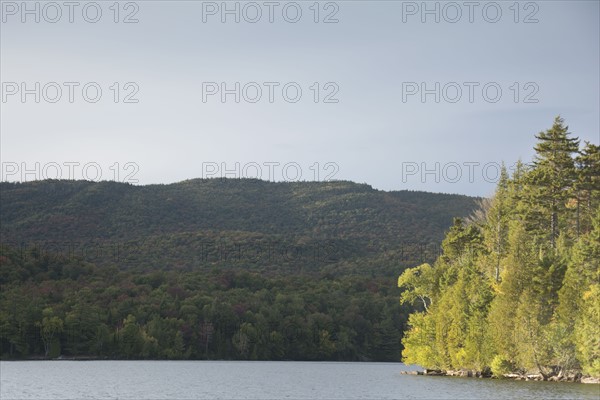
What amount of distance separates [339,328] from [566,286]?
8267cm

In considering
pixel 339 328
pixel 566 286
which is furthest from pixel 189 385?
pixel 339 328

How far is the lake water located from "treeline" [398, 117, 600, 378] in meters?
3.52

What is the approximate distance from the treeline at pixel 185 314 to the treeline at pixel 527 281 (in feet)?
168

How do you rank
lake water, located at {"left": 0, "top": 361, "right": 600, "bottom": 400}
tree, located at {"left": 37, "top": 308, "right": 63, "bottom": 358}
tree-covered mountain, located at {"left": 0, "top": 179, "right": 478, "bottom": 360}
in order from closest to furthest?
lake water, located at {"left": 0, "top": 361, "right": 600, "bottom": 400}
tree, located at {"left": 37, "top": 308, "right": 63, "bottom": 358}
tree-covered mountain, located at {"left": 0, "top": 179, "right": 478, "bottom": 360}

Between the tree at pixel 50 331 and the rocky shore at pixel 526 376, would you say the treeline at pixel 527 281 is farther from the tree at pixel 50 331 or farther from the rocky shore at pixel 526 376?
the tree at pixel 50 331

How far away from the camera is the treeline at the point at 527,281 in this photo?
7850 cm

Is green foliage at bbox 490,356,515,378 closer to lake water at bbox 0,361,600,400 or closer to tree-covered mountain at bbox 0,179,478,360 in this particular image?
lake water at bbox 0,361,600,400

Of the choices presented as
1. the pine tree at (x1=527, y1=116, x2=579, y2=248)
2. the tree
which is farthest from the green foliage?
the tree

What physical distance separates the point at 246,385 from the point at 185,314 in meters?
62.9

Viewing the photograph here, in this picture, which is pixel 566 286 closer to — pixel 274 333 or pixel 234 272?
pixel 274 333

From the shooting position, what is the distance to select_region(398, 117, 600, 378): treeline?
78500mm

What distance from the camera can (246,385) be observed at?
3477 inches

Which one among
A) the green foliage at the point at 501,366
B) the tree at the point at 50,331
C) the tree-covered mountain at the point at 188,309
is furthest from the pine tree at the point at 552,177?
the tree at the point at 50,331

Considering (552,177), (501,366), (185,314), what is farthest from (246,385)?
(185,314)
